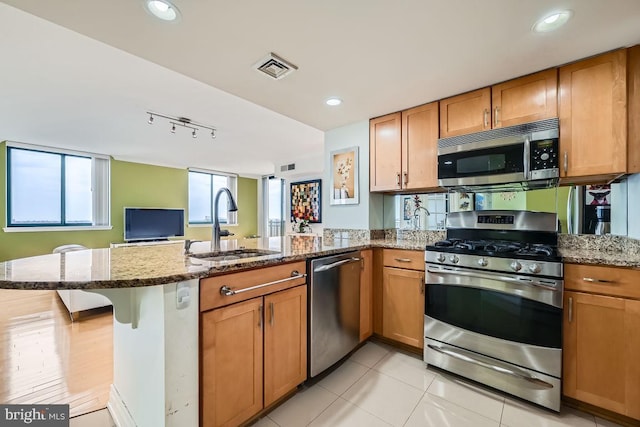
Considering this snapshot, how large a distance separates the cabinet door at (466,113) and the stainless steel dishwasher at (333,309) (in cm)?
137

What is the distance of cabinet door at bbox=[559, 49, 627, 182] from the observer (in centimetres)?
163

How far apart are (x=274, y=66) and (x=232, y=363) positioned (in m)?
1.82

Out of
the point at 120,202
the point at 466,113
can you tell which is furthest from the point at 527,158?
the point at 120,202

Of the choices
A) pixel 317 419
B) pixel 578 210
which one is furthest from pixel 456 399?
pixel 578 210

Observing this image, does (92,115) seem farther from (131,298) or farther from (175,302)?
(175,302)

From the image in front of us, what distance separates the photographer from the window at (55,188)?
184 inches

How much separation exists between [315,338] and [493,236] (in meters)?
1.65

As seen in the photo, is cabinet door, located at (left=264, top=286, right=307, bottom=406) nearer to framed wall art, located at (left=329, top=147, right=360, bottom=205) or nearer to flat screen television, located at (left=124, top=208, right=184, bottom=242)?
framed wall art, located at (left=329, top=147, right=360, bottom=205)

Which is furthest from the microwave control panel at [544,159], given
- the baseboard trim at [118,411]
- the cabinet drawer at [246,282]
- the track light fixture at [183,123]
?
the track light fixture at [183,123]

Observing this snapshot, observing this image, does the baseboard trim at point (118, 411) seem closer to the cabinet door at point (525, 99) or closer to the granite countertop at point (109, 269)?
the granite countertop at point (109, 269)

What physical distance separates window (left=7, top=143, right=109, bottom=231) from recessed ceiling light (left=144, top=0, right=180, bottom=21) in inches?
216

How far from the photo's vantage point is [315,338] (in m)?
1.80

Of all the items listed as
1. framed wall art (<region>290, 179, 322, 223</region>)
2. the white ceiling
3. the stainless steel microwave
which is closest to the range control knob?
the stainless steel microwave

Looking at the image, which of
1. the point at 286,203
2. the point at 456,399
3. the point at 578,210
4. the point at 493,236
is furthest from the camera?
the point at 286,203
